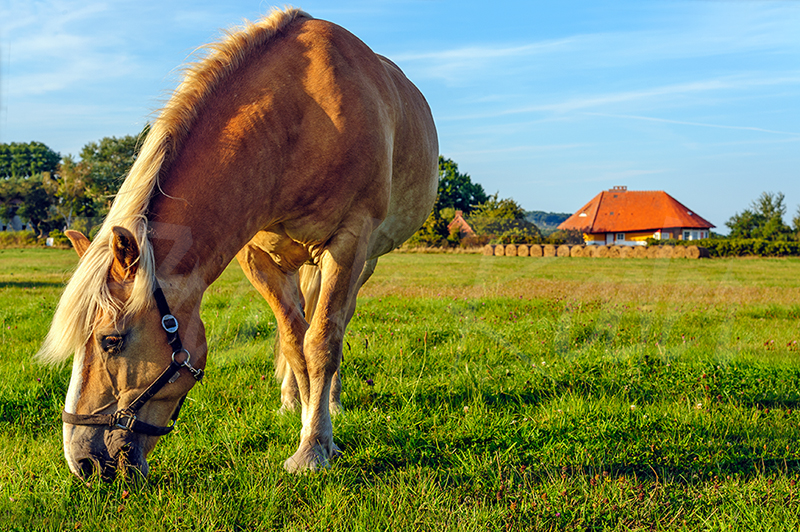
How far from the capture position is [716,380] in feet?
14.9

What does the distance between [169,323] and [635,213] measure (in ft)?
222

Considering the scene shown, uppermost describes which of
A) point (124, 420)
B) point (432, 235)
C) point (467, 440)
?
point (432, 235)

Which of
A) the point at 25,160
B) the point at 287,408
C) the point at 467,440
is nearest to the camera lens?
the point at 467,440

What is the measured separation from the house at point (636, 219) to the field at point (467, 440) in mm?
58613

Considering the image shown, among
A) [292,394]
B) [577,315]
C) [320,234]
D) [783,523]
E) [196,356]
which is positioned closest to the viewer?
[783,523]

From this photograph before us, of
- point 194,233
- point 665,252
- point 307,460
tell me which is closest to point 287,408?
point 307,460

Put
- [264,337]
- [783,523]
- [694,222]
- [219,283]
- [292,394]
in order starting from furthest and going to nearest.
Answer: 1. [694,222]
2. [219,283]
3. [264,337]
4. [292,394]
5. [783,523]

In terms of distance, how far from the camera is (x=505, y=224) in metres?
42.9

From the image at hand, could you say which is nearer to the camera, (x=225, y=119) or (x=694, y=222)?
(x=225, y=119)

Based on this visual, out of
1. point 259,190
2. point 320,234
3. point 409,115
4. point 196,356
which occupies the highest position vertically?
point 409,115

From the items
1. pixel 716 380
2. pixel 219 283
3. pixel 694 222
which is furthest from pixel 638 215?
pixel 716 380

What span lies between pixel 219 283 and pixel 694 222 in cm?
6184

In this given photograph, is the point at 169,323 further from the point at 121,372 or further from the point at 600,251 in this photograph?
the point at 600,251

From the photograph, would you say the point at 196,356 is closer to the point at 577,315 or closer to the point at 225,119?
the point at 225,119
